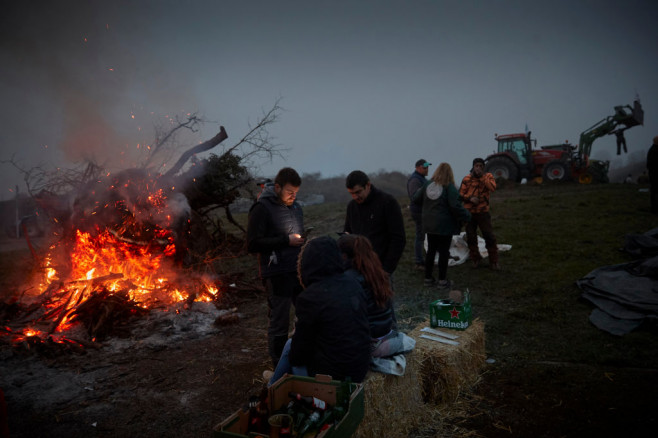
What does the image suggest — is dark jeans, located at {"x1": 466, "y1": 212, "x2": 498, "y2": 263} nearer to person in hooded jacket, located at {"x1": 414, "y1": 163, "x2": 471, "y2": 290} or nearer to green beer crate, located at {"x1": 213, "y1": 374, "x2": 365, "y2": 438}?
person in hooded jacket, located at {"x1": 414, "y1": 163, "x2": 471, "y2": 290}

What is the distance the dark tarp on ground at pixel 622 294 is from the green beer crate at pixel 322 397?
4.06 meters

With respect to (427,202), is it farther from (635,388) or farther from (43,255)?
(43,255)

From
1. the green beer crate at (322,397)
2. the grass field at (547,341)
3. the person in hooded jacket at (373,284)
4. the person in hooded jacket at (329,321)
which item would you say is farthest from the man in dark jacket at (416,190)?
the green beer crate at (322,397)

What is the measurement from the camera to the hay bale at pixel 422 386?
2951mm

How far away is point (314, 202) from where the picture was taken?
25406mm

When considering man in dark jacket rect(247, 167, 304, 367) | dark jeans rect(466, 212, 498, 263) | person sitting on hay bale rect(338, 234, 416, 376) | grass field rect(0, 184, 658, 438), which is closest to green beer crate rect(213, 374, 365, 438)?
person sitting on hay bale rect(338, 234, 416, 376)

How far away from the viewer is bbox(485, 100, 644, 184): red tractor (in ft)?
66.6

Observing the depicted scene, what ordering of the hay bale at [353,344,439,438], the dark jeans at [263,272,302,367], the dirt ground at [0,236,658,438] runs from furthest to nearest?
the dark jeans at [263,272,302,367]
the dirt ground at [0,236,658,438]
the hay bale at [353,344,439,438]

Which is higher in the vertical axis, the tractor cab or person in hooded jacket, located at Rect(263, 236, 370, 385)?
the tractor cab

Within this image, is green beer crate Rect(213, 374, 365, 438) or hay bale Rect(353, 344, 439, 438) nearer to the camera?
green beer crate Rect(213, 374, 365, 438)

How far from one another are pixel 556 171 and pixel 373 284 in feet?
68.0

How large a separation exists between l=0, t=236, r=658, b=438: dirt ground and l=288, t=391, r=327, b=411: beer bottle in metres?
1.39


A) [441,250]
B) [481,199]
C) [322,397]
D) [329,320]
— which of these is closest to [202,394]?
[322,397]

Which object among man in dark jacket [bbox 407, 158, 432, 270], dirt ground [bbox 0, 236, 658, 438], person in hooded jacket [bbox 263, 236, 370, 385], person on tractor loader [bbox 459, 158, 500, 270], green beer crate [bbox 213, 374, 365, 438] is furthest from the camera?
man in dark jacket [bbox 407, 158, 432, 270]
